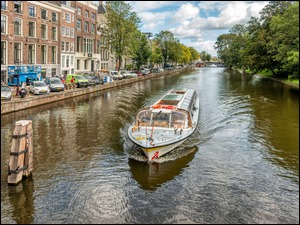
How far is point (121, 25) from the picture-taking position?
59312 millimetres

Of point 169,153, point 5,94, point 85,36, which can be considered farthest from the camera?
point 85,36

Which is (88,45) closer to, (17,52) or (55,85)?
(17,52)

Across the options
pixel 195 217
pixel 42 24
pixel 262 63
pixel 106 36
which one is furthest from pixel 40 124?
pixel 106 36

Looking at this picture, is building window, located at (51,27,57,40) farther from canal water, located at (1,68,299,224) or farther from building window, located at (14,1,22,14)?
canal water, located at (1,68,299,224)

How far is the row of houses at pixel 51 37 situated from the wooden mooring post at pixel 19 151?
1135 inches

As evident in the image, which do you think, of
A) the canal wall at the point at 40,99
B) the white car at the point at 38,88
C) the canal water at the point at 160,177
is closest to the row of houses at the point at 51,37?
the white car at the point at 38,88

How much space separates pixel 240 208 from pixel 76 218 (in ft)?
16.5

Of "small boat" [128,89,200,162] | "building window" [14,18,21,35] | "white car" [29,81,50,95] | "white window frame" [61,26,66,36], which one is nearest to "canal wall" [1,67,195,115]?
"white car" [29,81,50,95]

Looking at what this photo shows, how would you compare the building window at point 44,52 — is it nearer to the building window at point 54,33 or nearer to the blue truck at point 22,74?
the building window at point 54,33

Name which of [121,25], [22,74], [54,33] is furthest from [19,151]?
[121,25]

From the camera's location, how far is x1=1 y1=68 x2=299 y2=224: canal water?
10.0 m

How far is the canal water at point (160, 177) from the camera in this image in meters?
10.0

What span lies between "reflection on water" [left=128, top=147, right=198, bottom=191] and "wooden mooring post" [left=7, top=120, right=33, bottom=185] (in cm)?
421

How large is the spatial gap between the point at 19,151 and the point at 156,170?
18.1ft
